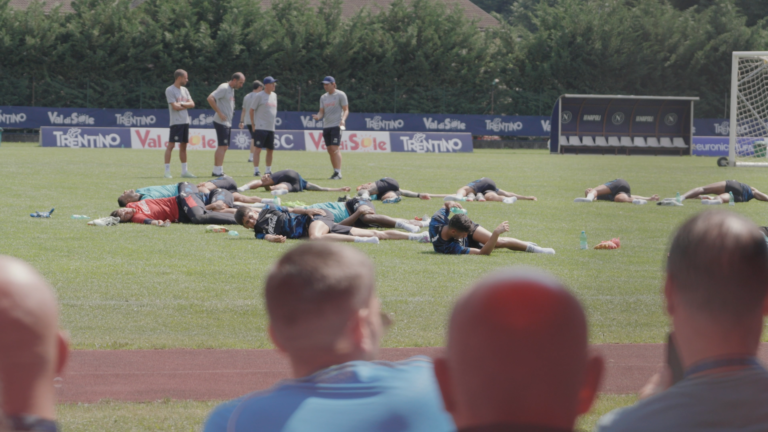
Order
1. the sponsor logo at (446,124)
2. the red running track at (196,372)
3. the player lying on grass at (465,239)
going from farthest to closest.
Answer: the sponsor logo at (446,124)
the player lying on grass at (465,239)
the red running track at (196,372)

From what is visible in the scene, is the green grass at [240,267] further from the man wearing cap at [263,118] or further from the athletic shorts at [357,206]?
the man wearing cap at [263,118]

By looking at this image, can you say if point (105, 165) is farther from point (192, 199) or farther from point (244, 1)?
point (244, 1)

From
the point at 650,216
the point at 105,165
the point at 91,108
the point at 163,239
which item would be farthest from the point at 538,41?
the point at 163,239

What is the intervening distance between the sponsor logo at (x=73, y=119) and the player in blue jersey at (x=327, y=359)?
4409cm

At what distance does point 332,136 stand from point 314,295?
18398 mm

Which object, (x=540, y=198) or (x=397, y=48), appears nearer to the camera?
(x=540, y=198)

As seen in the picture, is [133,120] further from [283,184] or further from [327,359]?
[327,359]

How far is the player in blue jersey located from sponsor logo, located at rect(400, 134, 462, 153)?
37159 millimetres

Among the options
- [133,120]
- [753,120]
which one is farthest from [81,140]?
[753,120]

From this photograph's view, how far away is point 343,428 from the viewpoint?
1.74 m

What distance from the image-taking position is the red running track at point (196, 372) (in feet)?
15.2

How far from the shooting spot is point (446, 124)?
4766 cm

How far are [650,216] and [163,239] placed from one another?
781 centimetres

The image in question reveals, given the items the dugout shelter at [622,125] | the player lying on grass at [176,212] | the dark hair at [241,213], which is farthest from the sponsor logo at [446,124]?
the dark hair at [241,213]
